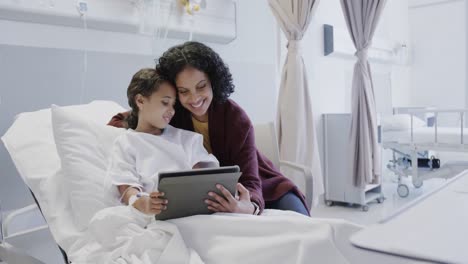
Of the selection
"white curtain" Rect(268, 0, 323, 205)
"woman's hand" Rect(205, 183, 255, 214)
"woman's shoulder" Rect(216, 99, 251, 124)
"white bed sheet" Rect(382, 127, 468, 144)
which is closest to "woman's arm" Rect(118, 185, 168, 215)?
"woman's hand" Rect(205, 183, 255, 214)

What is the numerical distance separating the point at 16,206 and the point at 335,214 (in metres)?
2.64

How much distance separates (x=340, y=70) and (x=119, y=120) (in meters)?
3.32

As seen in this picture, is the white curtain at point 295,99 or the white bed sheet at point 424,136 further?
the white bed sheet at point 424,136

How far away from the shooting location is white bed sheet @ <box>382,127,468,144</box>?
3.61 metres

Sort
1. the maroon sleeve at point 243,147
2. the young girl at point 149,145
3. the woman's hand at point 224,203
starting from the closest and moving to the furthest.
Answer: the woman's hand at point 224,203 < the young girl at point 149,145 < the maroon sleeve at point 243,147

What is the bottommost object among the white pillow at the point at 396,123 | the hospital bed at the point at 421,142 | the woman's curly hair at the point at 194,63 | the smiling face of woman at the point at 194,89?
the hospital bed at the point at 421,142

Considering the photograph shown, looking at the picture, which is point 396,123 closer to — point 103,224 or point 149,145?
point 149,145

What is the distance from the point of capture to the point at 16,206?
187cm

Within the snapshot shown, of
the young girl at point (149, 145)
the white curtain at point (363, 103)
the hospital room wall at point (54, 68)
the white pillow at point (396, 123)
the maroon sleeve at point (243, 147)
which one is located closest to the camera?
the young girl at point (149, 145)

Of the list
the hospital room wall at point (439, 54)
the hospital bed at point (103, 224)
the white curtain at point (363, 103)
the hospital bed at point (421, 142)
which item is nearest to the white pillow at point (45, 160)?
the hospital bed at point (103, 224)

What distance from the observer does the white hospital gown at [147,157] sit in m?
1.35

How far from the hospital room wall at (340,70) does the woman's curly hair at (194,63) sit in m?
1.98

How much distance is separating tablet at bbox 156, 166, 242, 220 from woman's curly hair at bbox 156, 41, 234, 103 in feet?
1.61

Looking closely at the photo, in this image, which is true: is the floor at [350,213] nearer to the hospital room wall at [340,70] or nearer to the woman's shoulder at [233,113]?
the hospital room wall at [340,70]
